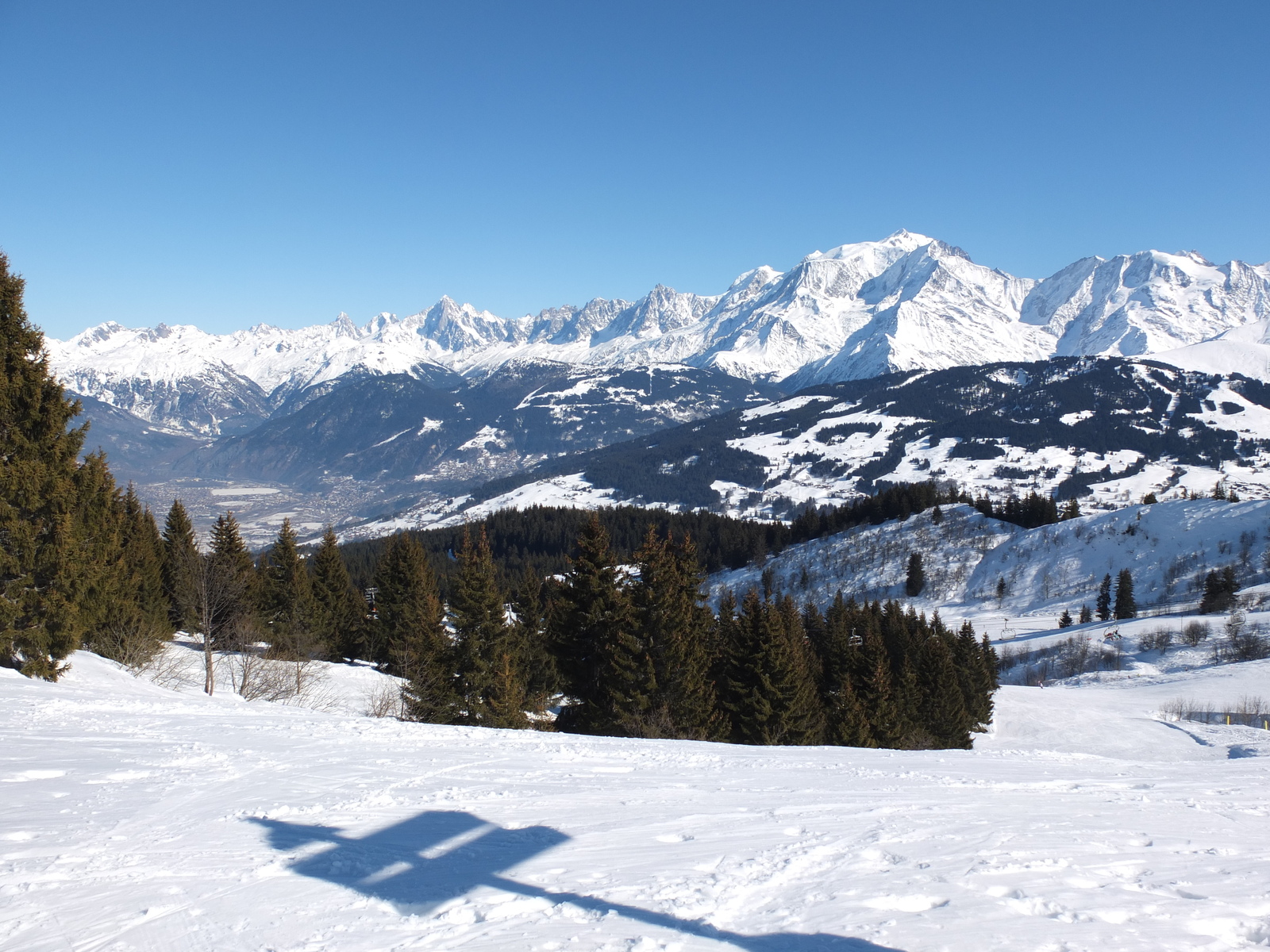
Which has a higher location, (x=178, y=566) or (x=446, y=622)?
(x=178, y=566)

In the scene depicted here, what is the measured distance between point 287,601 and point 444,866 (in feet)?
129

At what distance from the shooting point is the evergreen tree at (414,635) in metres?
30.1

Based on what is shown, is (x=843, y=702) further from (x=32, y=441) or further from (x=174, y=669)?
(x=32, y=441)

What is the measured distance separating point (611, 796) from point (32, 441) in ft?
60.9

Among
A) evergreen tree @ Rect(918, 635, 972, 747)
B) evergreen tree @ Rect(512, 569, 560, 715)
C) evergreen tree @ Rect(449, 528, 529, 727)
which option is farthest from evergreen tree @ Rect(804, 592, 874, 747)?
evergreen tree @ Rect(449, 528, 529, 727)

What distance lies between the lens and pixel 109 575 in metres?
23.5

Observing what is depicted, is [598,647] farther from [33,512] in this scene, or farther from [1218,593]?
[1218,593]

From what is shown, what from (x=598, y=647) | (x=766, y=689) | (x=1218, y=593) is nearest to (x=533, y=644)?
(x=598, y=647)

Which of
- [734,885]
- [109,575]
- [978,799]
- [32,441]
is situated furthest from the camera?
[109,575]

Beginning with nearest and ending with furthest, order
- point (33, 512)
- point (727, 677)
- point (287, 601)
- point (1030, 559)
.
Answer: point (33, 512), point (727, 677), point (287, 601), point (1030, 559)

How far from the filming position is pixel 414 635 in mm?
34562

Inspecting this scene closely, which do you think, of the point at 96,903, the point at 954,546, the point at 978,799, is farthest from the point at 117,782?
the point at 954,546

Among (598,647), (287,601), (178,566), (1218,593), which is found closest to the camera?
(598,647)

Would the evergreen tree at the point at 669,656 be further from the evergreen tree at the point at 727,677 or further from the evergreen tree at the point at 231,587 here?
the evergreen tree at the point at 231,587
